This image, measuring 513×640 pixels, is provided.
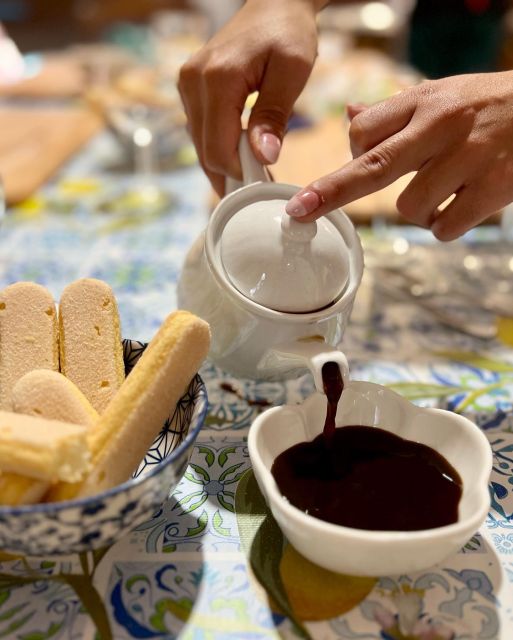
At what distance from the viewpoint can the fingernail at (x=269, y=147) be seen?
2.28ft

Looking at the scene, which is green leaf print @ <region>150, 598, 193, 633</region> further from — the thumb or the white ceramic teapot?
the thumb

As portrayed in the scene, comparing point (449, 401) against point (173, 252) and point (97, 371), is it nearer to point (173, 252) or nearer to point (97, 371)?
point (97, 371)

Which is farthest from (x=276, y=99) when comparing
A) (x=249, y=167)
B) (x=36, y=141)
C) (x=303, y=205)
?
(x=36, y=141)

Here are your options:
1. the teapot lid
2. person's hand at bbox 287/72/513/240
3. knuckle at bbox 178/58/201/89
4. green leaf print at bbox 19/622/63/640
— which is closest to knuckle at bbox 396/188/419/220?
person's hand at bbox 287/72/513/240

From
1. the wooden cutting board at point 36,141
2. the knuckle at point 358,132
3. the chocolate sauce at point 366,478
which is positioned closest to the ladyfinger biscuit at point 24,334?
the chocolate sauce at point 366,478

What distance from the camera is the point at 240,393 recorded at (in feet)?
2.46

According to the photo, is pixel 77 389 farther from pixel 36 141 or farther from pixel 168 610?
pixel 36 141

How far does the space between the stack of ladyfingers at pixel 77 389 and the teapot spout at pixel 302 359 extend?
0.10 meters

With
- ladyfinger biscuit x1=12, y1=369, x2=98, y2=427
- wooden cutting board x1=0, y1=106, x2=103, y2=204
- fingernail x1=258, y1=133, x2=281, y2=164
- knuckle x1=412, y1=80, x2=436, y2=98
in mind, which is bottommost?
wooden cutting board x1=0, y1=106, x2=103, y2=204

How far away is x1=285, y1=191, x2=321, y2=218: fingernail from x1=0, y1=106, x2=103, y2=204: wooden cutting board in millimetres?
870

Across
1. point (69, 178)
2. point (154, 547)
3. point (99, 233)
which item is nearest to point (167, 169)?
point (69, 178)

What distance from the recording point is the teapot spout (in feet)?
1.83

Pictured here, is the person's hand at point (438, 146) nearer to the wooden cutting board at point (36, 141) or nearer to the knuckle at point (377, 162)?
the knuckle at point (377, 162)

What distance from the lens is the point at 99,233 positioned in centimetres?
117
